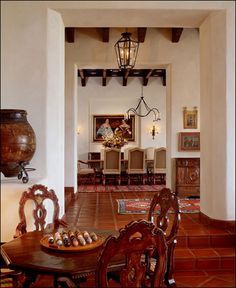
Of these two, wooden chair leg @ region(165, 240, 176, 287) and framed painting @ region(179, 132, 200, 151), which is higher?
framed painting @ region(179, 132, 200, 151)

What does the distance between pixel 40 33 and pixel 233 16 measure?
8.09 ft

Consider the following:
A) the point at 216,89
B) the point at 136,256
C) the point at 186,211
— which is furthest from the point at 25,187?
the point at 186,211

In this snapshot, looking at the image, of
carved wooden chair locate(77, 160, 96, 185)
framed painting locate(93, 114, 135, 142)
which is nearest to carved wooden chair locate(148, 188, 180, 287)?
carved wooden chair locate(77, 160, 96, 185)

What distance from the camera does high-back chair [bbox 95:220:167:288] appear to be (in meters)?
1.59

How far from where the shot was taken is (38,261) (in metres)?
2.08

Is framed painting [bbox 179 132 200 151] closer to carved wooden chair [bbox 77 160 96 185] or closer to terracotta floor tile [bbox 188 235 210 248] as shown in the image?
terracotta floor tile [bbox 188 235 210 248]

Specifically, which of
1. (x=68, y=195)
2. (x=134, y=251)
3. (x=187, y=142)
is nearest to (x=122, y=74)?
(x=187, y=142)

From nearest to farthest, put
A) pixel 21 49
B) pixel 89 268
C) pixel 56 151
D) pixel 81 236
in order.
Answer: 1. pixel 89 268
2. pixel 81 236
3. pixel 21 49
4. pixel 56 151

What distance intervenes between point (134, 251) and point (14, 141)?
236 centimetres

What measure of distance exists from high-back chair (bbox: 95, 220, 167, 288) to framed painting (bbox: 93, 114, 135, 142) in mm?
10892

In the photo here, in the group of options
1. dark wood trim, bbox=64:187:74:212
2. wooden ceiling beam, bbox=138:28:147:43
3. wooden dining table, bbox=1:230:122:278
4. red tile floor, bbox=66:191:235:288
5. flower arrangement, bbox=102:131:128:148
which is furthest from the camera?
flower arrangement, bbox=102:131:128:148

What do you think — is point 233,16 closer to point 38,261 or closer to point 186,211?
point 186,211

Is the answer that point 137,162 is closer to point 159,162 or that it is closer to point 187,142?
point 159,162

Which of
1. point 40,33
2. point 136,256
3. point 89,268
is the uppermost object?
point 40,33
